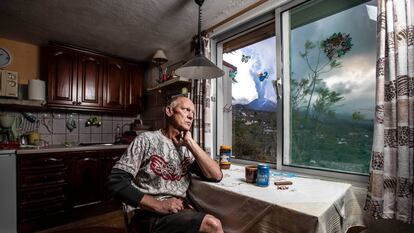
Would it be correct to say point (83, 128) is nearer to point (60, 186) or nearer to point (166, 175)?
point (60, 186)

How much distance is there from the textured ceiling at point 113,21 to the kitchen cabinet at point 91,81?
7.5 inches

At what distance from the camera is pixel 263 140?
2010 millimetres

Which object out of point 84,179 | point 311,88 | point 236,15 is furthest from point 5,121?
point 311,88

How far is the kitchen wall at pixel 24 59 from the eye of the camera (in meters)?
2.65

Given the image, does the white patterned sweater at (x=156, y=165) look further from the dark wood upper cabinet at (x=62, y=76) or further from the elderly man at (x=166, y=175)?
the dark wood upper cabinet at (x=62, y=76)

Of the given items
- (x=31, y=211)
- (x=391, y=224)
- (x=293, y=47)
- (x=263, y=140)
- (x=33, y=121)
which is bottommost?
(x=31, y=211)

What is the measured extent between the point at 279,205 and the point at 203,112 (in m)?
1.48

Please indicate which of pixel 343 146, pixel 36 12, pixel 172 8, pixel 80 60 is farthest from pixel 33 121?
pixel 343 146

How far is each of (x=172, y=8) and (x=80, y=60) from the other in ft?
5.66

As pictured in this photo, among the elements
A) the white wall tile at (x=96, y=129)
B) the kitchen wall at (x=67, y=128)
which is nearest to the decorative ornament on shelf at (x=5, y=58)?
the kitchen wall at (x=67, y=128)

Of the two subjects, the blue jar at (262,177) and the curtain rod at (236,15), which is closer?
the blue jar at (262,177)

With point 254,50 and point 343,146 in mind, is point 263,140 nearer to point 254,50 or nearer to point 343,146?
point 343,146

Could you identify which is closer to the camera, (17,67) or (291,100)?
(291,100)

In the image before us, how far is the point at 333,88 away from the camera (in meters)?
1.56
